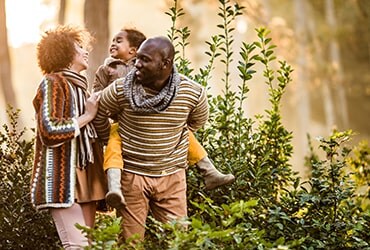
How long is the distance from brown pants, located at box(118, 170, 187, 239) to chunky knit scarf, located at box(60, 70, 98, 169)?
26 centimetres

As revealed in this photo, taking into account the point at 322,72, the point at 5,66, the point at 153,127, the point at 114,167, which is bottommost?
the point at 114,167

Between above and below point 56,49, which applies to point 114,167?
below

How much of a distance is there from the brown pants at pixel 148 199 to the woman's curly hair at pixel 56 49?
0.79 meters

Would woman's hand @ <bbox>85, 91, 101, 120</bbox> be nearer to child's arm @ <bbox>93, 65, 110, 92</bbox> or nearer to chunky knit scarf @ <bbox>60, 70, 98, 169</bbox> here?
chunky knit scarf @ <bbox>60, 70, 98, 169</bbox>

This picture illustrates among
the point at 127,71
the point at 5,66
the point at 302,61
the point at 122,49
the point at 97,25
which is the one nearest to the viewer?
the point at 127,71

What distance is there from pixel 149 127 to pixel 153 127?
25 mm

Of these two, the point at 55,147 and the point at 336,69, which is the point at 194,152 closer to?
the point at 55,147

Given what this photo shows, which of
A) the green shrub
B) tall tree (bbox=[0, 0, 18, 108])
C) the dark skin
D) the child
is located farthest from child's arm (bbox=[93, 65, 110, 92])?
tall tree (bbox=[0, 0, 18, 108])

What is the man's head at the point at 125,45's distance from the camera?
21.2 ft

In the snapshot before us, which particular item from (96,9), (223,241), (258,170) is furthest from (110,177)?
(96,9)

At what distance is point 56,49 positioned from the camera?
591cm

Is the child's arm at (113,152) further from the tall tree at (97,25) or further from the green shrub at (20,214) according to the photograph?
the tall tree at (97,25)

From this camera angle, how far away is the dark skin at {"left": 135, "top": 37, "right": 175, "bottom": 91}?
5.68 metres

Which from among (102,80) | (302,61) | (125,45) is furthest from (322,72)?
(102,80)
